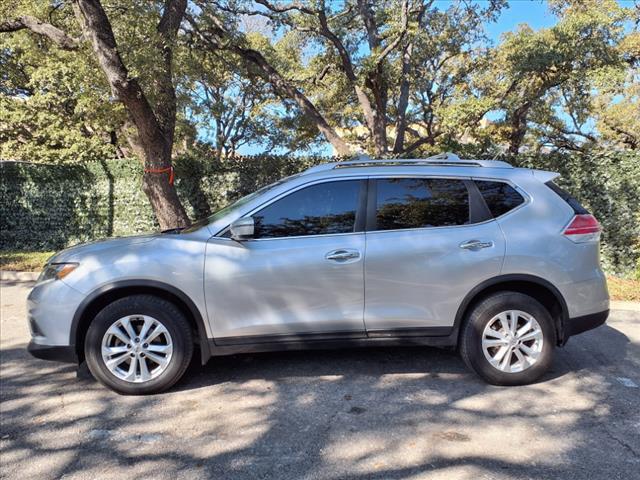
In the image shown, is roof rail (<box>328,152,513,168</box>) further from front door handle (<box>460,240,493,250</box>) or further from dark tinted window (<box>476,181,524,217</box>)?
front door handle (<box>460,240,493,250</box>)

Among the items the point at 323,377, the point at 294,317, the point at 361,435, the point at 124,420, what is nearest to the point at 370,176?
the point at 294,317

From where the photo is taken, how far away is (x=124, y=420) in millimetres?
3600

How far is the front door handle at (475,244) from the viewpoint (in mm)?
4004

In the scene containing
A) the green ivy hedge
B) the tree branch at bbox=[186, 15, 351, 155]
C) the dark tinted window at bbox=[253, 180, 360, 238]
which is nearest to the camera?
the dark tinted window at bbox=[253, 180, 360, 238]

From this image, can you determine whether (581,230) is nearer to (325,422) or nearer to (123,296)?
(325,422)

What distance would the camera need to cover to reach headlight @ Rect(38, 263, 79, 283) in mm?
3930

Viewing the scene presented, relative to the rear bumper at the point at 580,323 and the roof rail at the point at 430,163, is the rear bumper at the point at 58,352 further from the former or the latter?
the rear bumper at the point at 580,323

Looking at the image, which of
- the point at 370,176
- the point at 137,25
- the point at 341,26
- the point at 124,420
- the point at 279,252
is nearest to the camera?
the point at 124,420

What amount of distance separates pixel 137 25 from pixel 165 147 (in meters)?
2.14

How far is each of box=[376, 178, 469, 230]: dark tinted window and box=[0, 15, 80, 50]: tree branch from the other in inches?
303

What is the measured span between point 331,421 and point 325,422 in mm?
43

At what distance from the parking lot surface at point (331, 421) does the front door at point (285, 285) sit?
53 cm

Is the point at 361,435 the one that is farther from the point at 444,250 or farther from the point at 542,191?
the point at 542,191

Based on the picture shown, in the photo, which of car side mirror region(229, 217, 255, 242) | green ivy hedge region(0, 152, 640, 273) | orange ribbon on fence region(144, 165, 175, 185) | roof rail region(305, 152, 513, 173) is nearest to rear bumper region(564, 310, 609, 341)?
roof rail region(305, 152, 513, 173)
